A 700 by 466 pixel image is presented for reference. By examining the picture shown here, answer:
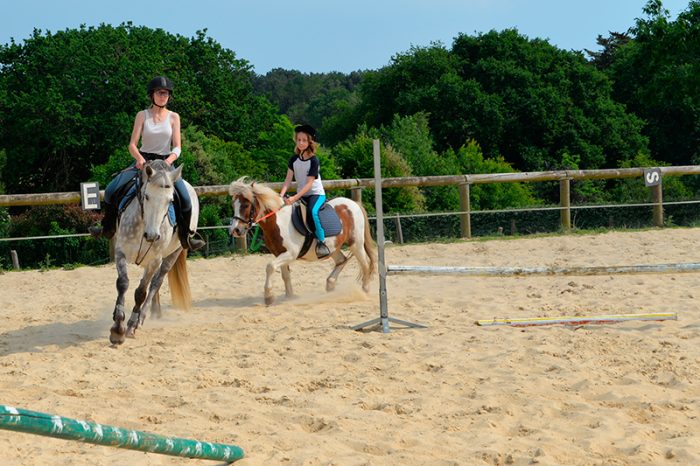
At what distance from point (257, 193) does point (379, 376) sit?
4086mm

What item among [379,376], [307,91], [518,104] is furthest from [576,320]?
[307,91]

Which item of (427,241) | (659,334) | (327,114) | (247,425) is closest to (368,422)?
(247,425)

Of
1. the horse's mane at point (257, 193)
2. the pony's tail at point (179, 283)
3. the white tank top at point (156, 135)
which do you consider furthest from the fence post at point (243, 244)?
the white tank top at point (156, 135)

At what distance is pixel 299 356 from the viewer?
21.5 feet

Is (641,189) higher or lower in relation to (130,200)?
higher

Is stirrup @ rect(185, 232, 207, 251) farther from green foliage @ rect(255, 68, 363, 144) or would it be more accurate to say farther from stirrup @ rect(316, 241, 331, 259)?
green foliage @ rect(255, 68, 363, 144)

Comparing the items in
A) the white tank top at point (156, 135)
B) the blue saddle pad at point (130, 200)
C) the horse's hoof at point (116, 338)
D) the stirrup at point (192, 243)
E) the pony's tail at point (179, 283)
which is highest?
the white tank top at point (156, 135)

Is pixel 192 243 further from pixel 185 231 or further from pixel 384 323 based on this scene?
pixel 384 323

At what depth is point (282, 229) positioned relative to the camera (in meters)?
9.59

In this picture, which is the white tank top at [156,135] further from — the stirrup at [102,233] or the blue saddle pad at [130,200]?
the stirrup at [102,233]

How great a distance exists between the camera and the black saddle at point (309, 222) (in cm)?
966

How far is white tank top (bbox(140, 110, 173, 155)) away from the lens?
7715mm

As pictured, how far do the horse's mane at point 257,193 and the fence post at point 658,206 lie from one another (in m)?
9.38

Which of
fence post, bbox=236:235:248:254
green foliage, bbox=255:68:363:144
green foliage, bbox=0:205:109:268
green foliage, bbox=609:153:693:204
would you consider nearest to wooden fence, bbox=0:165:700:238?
fence post, bbox=236:235:248:254
